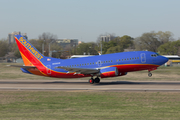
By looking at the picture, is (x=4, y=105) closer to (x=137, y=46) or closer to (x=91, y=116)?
(x=91, y=116)

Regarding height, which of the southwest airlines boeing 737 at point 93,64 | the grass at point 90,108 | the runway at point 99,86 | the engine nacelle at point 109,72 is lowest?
the grass at point 90,108

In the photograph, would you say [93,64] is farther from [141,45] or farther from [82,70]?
[141,45]

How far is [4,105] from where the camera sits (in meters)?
19.2

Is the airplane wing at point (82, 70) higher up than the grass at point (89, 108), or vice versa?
the airplane wing at point (82, 70)

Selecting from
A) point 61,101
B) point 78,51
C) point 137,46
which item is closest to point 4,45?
point 78,51

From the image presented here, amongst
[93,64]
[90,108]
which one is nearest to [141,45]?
[93,64]

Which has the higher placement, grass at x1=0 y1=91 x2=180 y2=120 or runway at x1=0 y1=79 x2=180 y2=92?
runway at x1=0 y1=79 x2=180 y2=92

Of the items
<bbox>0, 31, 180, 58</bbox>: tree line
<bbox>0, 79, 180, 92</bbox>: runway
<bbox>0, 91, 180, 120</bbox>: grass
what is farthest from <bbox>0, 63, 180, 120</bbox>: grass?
<bbox>0, 31, 180, 58</bbox>: tree line

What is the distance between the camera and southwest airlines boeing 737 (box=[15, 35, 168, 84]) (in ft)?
116

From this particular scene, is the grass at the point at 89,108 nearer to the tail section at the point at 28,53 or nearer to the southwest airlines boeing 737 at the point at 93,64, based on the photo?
the southwest airlines boeing 737 at the point at 93,64

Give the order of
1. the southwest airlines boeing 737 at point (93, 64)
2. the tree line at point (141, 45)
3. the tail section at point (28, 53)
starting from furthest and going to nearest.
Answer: the tree line at point (141, 45) < the tail section at point (28, 53) < the southwest airlines boeing 737 at point (93, 64)

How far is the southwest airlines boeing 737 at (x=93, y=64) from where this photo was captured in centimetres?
3522

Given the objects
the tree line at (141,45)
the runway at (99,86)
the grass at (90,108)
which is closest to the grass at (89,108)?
the grass at (90,108)

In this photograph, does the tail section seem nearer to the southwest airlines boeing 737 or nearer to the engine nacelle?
the southwest airlines boeing 737
